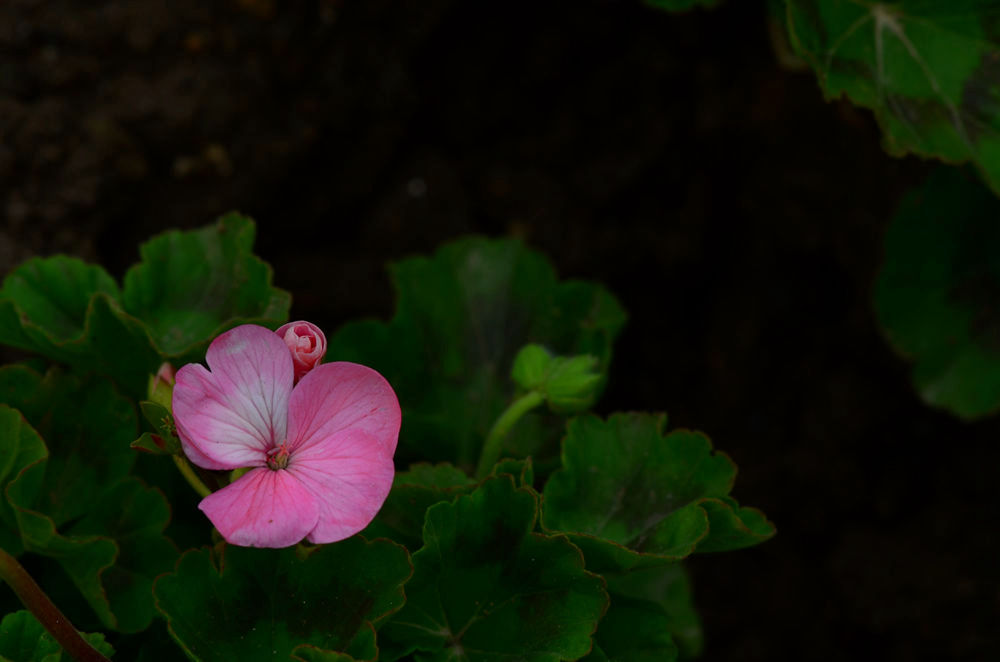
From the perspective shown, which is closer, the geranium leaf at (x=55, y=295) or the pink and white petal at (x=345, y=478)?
the pink and white petal at (x=345, y=478)

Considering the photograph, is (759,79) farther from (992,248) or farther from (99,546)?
(99,546)

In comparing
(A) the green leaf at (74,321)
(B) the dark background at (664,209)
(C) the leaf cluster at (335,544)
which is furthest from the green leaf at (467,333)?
(B) the dark background at (664,209)

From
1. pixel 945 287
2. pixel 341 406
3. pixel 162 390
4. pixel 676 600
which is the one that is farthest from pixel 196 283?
pixel 945 287

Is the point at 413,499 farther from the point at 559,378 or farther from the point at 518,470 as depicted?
the point at 559,378

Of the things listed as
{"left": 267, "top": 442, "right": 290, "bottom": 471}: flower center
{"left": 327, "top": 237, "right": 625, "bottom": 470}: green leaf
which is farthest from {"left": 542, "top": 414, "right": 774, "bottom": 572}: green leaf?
{"left": 267, "top": 442, "right": 290, "bottom": 471}: flower center

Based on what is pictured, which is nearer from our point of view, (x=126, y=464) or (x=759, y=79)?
(x=126, y=464)

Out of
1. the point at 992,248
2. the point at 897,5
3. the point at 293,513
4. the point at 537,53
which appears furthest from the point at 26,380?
the point at 992,248

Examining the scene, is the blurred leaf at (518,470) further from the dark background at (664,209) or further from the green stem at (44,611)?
the dark background at (664,209)
